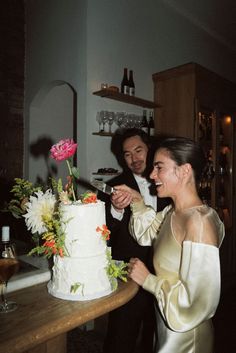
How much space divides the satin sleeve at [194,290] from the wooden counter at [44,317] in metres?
0.21

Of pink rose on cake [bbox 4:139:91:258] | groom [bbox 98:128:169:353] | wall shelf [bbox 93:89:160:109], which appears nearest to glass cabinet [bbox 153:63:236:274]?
wall shelf [bbox 93:89:160:109]

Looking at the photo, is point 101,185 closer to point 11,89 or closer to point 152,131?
point 152,131

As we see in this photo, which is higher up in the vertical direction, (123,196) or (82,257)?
(123,196)

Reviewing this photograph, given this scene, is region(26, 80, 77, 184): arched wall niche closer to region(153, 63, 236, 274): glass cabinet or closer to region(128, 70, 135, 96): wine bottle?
region(128, 70, 135, 96): wine bottle

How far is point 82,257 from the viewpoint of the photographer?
134 centimetres

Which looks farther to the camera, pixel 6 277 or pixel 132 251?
pixel 132 251

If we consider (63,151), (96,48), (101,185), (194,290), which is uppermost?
(96,48)

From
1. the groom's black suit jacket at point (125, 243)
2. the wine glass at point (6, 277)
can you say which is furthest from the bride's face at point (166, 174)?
the groom's black suit jacket at point (125, 243)

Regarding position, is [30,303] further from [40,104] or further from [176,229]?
[40,104]

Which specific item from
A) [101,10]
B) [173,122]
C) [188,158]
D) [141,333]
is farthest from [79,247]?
[101,10]

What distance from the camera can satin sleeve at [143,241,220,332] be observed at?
4.25ft

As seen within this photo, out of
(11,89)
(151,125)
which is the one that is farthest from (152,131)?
(11,89)

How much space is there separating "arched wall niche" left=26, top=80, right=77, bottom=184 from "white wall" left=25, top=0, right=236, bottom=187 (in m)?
0.13

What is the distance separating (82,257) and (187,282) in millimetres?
457
